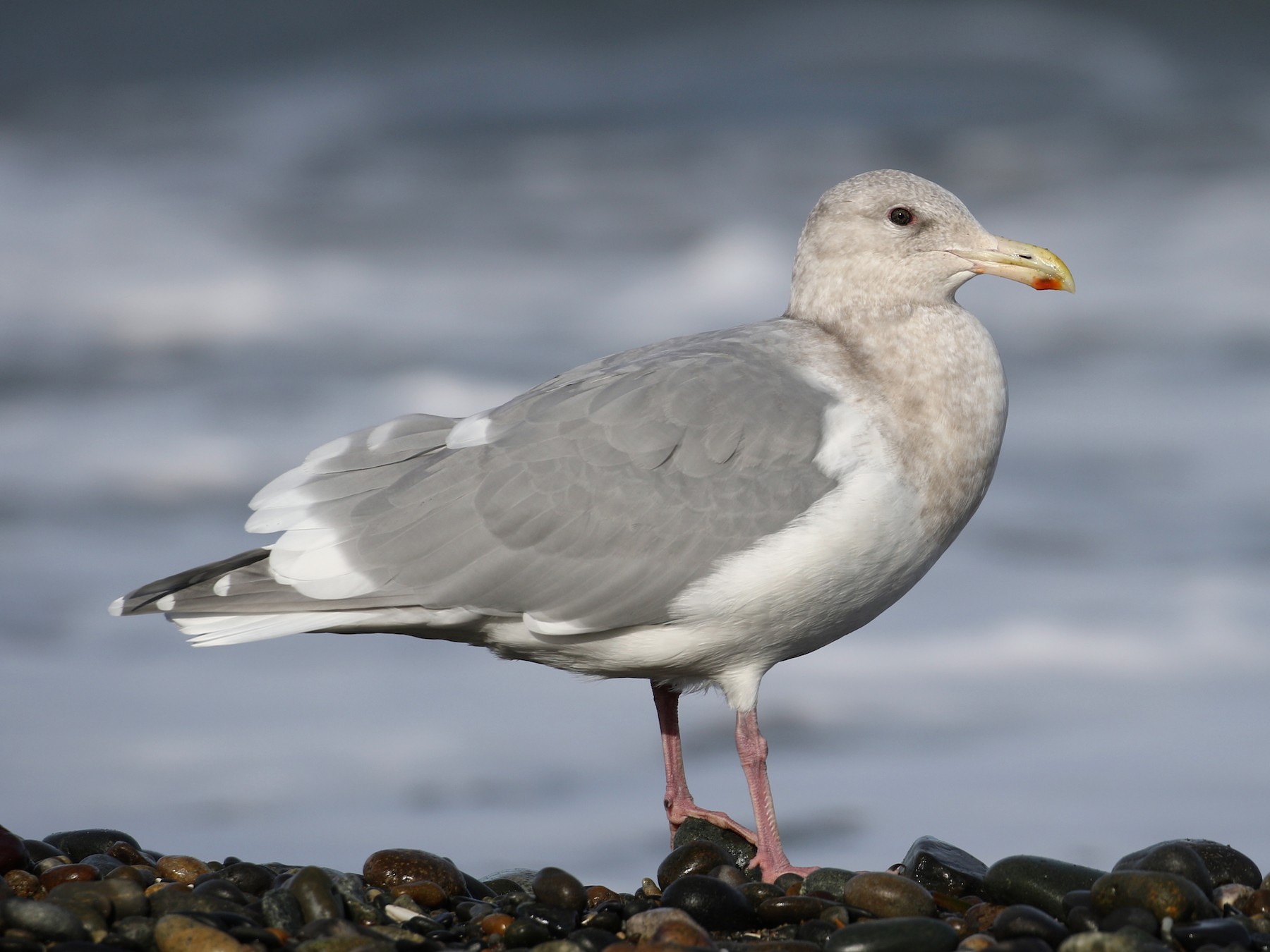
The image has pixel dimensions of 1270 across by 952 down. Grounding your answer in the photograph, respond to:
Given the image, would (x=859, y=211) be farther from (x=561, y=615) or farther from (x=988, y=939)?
(x=988, y=939)

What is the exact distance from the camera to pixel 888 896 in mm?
5719

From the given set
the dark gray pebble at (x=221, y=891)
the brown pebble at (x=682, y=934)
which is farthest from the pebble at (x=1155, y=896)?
the dark gray pebble at (x=221, y=891)

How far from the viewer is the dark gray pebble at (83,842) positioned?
21.6ft

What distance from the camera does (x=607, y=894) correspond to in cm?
606

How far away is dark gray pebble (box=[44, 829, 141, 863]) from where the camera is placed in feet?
21.6

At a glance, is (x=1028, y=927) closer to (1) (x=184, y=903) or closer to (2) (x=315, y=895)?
(2) (x=315, y=895)

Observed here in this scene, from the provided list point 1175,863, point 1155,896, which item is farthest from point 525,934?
point 1175,863

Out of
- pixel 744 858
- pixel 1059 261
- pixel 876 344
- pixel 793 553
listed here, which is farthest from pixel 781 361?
pixel 744 858

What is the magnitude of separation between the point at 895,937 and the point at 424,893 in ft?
6.85

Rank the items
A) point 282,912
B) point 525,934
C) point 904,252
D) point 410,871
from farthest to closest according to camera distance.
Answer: point 904,252, point 410,871, point 282,912, point 525,934

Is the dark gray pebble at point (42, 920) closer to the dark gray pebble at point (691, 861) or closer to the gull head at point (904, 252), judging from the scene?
the dark gray pebble at point (691, 861)

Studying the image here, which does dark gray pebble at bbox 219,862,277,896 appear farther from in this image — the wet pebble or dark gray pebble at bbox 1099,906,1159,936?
dark gray pebble at bbox 1099,906,1159,936

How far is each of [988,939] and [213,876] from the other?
3.17 m

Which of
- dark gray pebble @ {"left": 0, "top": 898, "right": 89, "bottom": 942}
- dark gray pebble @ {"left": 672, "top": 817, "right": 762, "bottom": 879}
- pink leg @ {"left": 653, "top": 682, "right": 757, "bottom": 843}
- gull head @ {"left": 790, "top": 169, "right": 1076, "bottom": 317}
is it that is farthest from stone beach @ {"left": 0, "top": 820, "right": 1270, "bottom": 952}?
gull head @ {"left": 790, "top": 169, "right": 1076, "bottom": 317}
